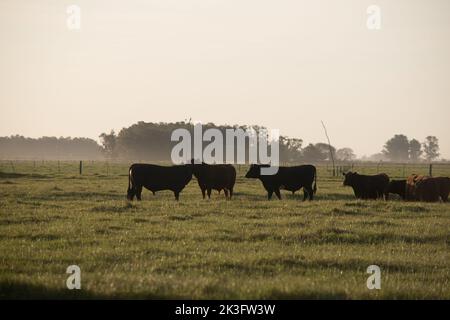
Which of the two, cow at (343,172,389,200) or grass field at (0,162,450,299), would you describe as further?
cow at (343,172,389,200)

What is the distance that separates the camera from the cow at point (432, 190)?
2452 centimetres

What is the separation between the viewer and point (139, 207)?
18750mm

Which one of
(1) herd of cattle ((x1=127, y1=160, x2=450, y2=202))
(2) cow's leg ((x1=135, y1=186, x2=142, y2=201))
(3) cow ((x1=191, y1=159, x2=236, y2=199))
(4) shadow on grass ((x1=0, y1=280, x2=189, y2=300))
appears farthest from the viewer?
(3) cow ((x1=191, y1=159, x2=236, y2=199))

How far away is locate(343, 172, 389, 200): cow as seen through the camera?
84.5 ft

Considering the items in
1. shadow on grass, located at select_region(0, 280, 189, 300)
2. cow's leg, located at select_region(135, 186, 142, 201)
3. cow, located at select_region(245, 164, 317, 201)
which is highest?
cow, located at select_region(245, 164, 317, 201)

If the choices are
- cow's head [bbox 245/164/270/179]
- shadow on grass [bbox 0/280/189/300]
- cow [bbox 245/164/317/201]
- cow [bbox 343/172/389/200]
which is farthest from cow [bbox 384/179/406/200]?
shadow on grass [bbox 0/280/189/300]

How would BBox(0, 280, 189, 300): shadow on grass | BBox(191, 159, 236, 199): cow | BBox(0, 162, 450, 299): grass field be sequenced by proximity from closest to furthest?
BBox(0, 280, 189, 300): shadow on grass
BBox(0, 162, 450, 299): grass field
BBox(191, 159, 236, 199): cow

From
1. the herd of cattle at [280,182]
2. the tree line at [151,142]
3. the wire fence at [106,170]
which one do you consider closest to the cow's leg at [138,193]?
the herd of cattle at [280,182]

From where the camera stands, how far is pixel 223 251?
36.4 feet

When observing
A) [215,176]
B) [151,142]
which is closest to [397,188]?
[215,176]

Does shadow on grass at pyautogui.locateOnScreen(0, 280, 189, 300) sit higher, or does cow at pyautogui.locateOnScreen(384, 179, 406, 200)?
cow at pyautogui.locateOnScreen(384, 179, 406, 200)

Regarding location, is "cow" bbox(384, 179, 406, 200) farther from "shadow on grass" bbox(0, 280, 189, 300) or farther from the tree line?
the tree line
